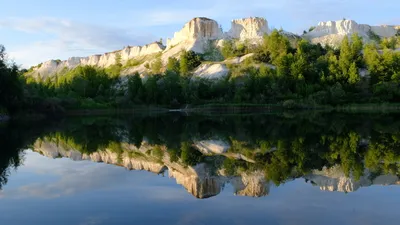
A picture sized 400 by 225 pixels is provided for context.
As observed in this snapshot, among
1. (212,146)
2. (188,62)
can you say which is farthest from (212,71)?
(212,146)

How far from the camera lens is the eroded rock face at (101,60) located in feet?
420

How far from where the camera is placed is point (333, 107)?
2231 inches

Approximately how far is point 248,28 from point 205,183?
102702 mm

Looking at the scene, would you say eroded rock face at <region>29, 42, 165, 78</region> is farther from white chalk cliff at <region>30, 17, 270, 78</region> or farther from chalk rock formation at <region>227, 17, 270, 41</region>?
chalk rock formation at <region>227, 17, 270, 41</region>

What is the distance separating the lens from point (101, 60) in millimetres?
141750

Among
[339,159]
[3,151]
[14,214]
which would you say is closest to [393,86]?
[339,159]

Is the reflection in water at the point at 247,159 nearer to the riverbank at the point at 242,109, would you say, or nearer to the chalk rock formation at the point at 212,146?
the chalk rock formation at the point at 212,146

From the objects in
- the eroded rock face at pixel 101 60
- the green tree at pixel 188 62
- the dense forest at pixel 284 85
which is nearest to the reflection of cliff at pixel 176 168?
the dense forest at pixel 284 85

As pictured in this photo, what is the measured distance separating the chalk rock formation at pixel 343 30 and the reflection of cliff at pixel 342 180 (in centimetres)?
9843

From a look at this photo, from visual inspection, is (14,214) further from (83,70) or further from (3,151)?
(83,70)

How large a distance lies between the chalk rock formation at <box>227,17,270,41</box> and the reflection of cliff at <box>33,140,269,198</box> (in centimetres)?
9333

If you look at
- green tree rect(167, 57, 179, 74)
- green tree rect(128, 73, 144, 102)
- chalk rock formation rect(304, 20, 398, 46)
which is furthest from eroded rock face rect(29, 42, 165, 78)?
green tree rect(128, 73, 144, 102)

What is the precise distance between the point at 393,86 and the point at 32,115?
48894 mm

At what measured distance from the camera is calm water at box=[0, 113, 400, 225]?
5.81 m
